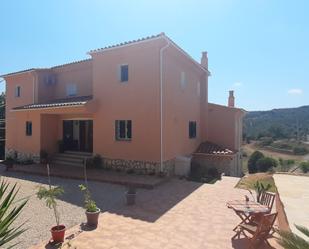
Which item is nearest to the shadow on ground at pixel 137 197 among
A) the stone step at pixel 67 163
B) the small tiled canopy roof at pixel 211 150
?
the stone step at pixel 67 163

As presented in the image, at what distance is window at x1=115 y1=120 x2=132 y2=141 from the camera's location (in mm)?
17234

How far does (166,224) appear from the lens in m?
9.16

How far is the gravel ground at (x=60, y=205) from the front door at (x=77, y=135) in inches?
218

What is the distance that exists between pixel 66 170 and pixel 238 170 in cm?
1406

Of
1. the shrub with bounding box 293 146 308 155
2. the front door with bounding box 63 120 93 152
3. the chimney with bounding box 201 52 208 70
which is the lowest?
the shrub with bounding box 293 146 308 155

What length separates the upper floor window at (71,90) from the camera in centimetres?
2233

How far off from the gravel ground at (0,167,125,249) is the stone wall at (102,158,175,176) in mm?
2566

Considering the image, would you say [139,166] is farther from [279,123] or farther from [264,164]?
[279,123]

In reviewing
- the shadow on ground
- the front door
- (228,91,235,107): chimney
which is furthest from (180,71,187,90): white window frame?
(228,91,235,107): chimney

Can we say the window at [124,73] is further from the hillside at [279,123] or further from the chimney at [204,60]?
the hillside at [279,123]

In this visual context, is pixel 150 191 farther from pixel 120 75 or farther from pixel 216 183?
pixel 120 75

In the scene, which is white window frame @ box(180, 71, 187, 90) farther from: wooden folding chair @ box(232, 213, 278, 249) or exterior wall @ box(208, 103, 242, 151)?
wooden folding chair @ box(232, 213, 278, 249)

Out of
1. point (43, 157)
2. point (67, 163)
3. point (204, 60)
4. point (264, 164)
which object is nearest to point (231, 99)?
point (204, 60)

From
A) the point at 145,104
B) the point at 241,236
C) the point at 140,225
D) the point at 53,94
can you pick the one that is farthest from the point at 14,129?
the point at 241,236
